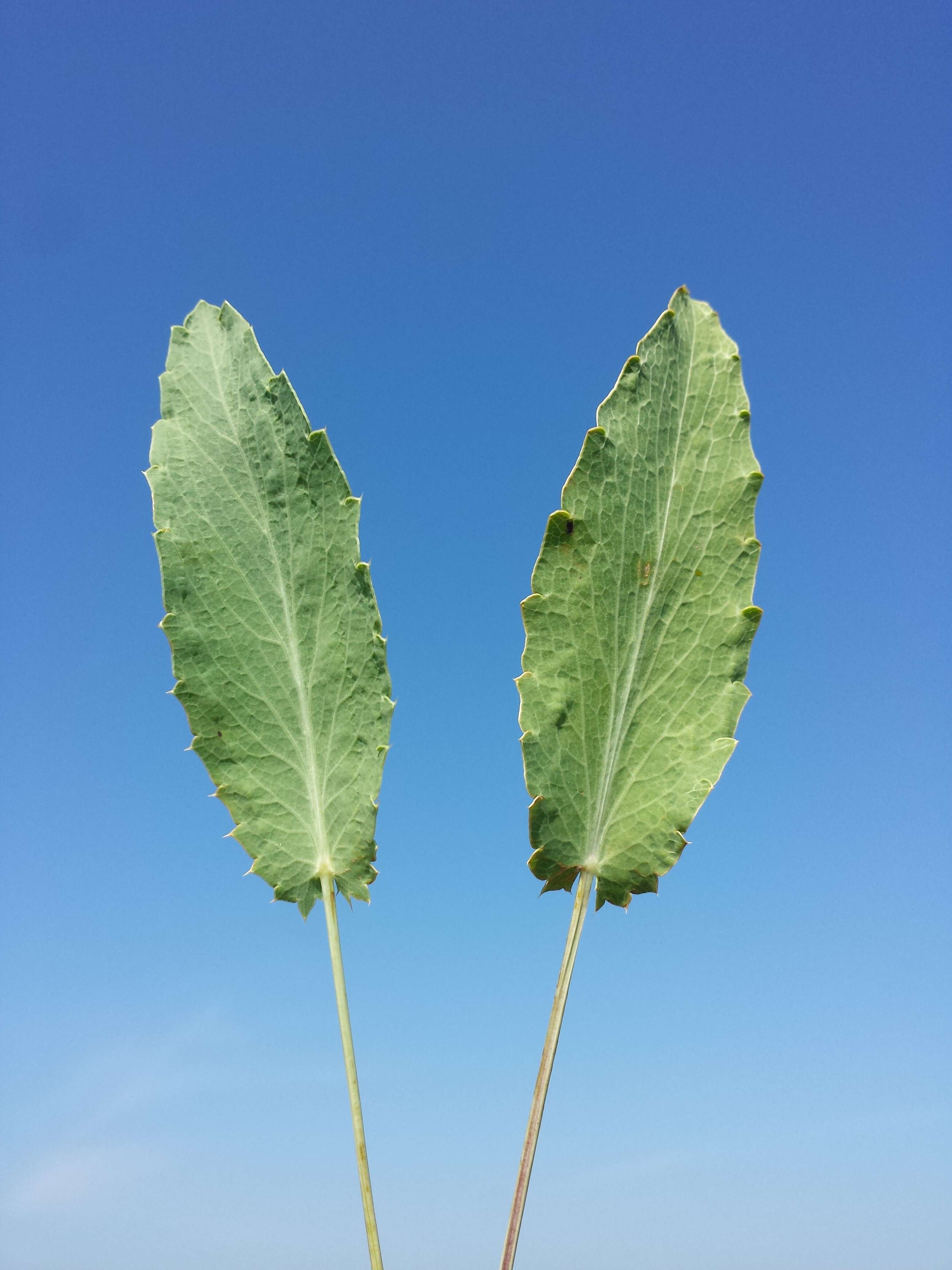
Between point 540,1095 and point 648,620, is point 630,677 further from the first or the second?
point 540,1095

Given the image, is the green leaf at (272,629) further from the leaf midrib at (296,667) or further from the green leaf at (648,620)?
the green leaf at (648,620)

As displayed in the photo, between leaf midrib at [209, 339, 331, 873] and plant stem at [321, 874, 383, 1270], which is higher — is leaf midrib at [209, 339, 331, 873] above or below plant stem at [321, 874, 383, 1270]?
above

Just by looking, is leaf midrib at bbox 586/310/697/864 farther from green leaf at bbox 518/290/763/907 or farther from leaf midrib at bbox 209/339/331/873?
leaf midrib at bbox 209/339/331/873

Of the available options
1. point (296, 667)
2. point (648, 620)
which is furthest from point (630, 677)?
point (296, 667)

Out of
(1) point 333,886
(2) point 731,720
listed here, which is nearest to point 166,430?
(1) point 333,886

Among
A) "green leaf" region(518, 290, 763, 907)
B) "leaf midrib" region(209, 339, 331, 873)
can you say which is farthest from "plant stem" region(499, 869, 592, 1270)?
"leaf midrib" region(209, 339, 331, 873)

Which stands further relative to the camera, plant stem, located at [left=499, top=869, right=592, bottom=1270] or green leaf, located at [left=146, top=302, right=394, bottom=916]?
green leaf, located at [left=146, top=302, right=394, bottom=916]

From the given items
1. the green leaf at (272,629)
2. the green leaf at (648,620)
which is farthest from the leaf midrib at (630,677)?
the green leaf at (272,629)
